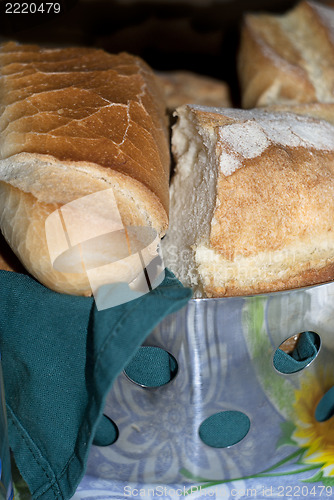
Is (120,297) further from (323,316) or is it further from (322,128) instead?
(322,128)

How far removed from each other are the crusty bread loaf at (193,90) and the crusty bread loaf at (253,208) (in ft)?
1.12

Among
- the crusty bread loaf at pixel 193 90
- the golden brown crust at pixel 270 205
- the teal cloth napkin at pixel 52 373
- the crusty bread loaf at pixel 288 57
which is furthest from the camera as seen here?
the crusty bread loaf at pixel 193 90

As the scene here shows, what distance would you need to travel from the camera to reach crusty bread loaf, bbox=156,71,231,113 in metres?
1.16

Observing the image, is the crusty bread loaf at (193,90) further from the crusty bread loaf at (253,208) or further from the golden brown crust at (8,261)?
the golden brown crust at (8,261)

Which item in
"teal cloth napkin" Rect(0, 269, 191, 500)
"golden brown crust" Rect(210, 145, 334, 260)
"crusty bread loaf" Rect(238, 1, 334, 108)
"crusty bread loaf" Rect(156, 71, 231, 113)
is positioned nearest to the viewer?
"teal cloth napkin" Rect(0, 269, 191, 500)

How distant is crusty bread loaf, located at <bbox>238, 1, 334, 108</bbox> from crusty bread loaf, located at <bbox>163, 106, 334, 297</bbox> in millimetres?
248

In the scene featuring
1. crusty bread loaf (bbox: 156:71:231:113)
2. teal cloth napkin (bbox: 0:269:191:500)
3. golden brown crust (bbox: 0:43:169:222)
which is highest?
golden brown crust (bbox: 0:43:169:222)

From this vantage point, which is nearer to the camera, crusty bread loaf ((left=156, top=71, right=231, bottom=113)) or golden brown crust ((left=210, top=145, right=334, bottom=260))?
golden brown crust ((left=210, top=145, right=334, bottom=260))

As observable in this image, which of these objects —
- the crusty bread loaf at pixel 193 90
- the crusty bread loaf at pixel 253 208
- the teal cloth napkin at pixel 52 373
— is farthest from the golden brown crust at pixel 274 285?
the crusty bread loaf at pixel 193 90

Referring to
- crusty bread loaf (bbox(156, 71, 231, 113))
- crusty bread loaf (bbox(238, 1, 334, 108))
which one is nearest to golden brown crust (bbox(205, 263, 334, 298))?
crusty bread loaf (bbox(238, 1, 334, 108))

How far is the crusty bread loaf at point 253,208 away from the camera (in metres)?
0.72

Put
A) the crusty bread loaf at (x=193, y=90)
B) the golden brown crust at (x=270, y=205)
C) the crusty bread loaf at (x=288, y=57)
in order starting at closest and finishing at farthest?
the golden brown crust at (x=270, y=205), the crusty bread loaf at (x=288, y=57), the crusty bread loaf at (x=193, y=90)

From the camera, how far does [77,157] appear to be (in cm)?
67

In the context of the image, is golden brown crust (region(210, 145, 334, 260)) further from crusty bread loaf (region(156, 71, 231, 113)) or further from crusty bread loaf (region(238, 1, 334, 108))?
crusty bread loaf (region(156, 71, 231, 113))
